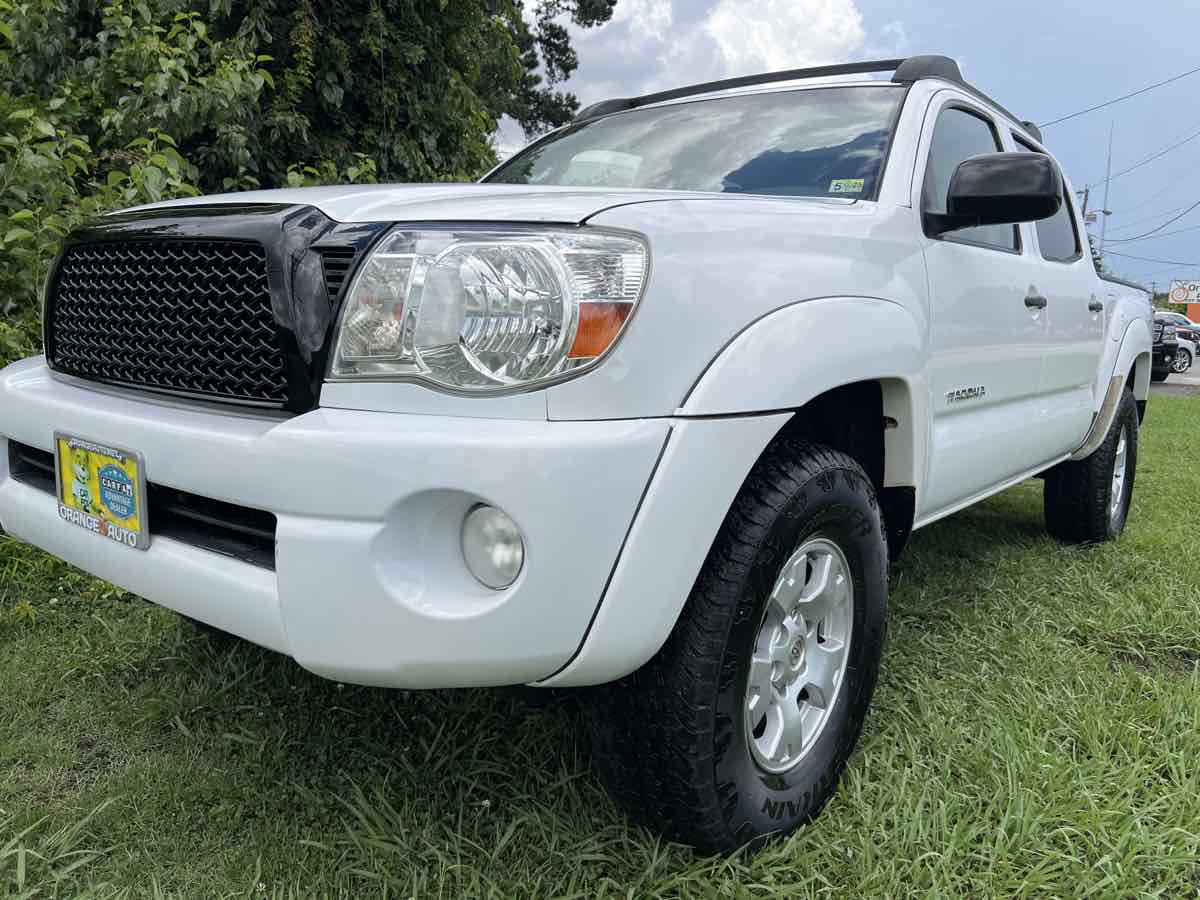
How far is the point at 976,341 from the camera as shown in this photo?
95.6 inches

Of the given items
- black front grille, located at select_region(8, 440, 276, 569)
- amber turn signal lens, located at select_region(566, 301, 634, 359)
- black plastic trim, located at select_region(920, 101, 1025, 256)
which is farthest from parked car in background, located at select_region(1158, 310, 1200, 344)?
black front grille, located at select_region(8, 440, 276, 569)

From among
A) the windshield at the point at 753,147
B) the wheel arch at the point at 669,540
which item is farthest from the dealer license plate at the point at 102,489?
the windshield at the point at 753,147

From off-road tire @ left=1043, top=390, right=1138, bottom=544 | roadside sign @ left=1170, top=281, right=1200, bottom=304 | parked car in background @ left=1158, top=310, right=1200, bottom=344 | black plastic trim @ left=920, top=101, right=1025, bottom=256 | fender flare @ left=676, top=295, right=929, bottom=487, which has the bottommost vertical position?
roadside sign @ left=1170, top=281, right=1200, bottom=304

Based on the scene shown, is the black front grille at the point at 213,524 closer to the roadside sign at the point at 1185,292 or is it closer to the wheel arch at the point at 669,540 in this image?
the wheel arch at the point at 669,540

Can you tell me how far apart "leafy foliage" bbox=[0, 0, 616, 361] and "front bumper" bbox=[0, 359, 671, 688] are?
2.29 metres

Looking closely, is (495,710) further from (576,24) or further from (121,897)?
(576,24)

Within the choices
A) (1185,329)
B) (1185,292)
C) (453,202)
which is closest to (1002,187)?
(453,202)

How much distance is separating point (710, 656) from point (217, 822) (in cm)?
104

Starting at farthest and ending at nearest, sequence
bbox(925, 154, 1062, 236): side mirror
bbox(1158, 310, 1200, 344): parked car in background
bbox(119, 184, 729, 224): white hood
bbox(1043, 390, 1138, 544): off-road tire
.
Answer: bbox(1158, 310, 1200, 344): parked car in background
bbox(1043, 390, 1138, 544): off-road tire
bbox(925, 154, 1062, 236): side mirror
bbox(119, 184, 729, 224): white hood

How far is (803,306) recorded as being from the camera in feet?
5.37

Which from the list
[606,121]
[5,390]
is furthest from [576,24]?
[5,390]

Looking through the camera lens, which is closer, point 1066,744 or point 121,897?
point 121,897

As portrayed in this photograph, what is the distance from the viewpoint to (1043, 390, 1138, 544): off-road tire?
12.3 ft

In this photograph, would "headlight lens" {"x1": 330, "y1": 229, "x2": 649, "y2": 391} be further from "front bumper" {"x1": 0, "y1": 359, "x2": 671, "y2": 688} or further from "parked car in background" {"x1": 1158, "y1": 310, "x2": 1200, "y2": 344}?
"parked car in background" {"x1": 1158, "y1": 310, "x2": 1200, "y2": 344}
